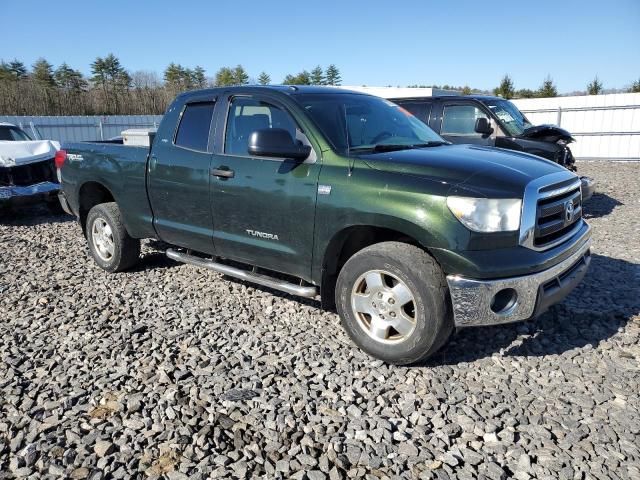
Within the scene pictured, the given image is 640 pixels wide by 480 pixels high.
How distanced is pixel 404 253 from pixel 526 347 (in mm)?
1324

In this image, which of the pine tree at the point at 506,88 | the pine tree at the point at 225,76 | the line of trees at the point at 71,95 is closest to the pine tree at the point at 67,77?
the line of trees at the point at 71,95

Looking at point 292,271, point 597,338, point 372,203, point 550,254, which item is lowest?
point 597,338

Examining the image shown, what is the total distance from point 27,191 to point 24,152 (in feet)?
2.65

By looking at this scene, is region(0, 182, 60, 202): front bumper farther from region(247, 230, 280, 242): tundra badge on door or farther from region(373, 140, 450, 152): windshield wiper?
region(373, 140, 450, 152): windshield wiper

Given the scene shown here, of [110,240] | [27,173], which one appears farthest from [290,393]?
[27,173]

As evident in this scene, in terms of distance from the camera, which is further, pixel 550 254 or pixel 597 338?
pixel 597 338

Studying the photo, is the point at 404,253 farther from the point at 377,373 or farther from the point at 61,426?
the point at 61,426

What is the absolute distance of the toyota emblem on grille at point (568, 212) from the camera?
11.7 feet

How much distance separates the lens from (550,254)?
3283 mm

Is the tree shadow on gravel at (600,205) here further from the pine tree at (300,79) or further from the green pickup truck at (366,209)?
the pine tree at (300,79)

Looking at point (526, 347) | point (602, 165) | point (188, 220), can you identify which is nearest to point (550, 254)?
point (526, 347)

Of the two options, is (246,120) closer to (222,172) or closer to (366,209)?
(222,172)

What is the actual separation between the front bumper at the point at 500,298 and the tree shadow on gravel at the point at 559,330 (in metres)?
0.59

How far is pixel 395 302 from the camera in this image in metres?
3.41
